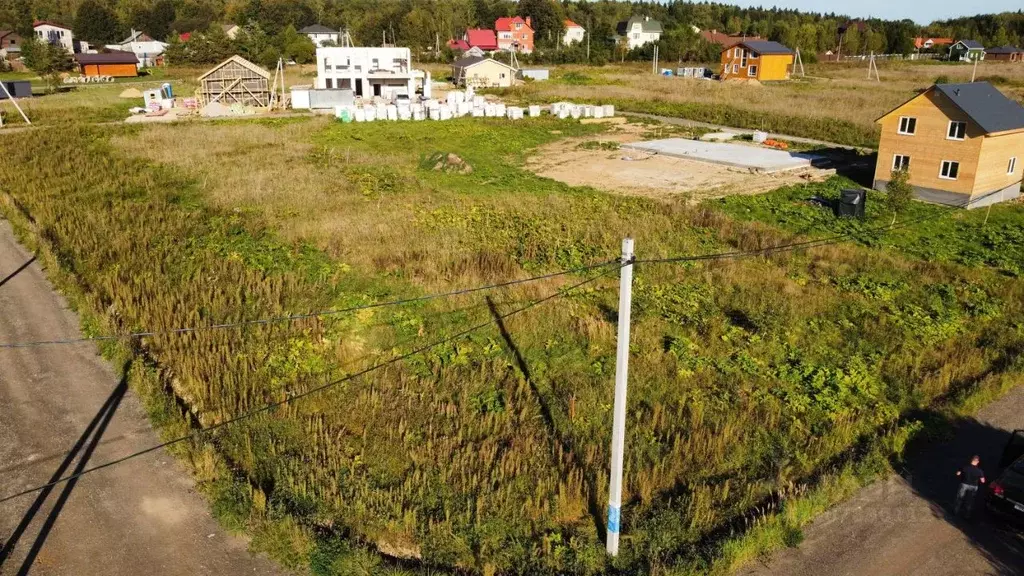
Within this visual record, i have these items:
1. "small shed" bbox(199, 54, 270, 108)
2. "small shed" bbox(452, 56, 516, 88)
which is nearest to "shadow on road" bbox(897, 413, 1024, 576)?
"small shed" bbox(199, 54, 270, 108)

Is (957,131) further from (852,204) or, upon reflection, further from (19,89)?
(19,89)

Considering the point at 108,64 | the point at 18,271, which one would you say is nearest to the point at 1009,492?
the point at 18,271

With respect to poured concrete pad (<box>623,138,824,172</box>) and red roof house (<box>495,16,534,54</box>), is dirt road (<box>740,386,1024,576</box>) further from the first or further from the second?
red roof house (<box>495,16,534,54</box>)

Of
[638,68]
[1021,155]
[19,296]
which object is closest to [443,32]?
[638,68]

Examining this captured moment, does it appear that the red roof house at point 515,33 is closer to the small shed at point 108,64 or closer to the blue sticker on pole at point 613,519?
the small shed at point 108,64

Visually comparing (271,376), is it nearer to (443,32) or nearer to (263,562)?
(263,562)

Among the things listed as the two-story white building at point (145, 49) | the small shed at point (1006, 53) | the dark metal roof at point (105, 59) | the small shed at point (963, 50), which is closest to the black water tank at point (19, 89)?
the dark metal roof at point (105, 59)
